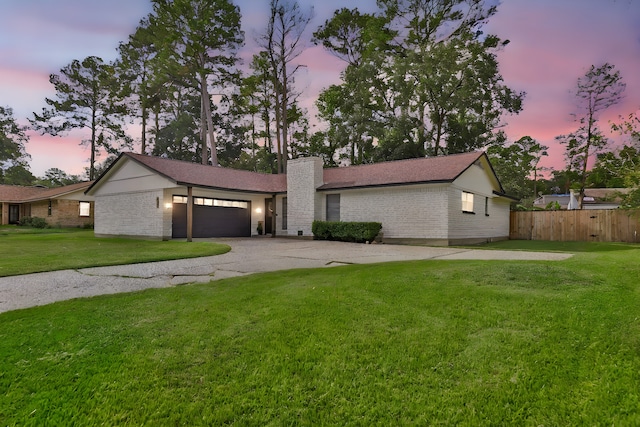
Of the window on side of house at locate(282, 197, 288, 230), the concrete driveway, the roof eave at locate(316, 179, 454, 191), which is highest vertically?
the roof eave at locate(316, 179, 454, 191)

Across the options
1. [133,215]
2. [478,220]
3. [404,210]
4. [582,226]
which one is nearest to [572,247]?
[478,220]

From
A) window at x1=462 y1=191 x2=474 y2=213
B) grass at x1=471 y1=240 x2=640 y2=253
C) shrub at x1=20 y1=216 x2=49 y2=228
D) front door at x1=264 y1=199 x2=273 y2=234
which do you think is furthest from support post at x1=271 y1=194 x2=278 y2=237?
shrub at x1=20 y1=216 x2=49 y2=228

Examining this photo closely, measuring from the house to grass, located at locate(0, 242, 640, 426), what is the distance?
972cm

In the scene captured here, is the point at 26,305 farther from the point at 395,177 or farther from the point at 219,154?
the point at 219,154

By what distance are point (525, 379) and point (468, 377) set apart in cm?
37

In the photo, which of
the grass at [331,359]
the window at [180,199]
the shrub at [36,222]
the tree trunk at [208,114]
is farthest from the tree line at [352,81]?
the grass at [331,359]

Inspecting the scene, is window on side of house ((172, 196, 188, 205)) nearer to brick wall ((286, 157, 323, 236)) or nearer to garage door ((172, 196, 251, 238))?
garage door ((172, 196, 251, 238))

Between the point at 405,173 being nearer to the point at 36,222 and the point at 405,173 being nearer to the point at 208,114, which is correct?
the point at 208,114

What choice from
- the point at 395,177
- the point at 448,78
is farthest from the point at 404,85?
the point at 395,177

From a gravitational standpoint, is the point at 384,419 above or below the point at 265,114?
below

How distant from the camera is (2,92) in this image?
955 inches

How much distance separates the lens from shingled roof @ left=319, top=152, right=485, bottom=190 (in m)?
13.8

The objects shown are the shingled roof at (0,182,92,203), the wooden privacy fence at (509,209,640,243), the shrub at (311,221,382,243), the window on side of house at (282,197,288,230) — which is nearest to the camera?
the shrub at (311,221,382,243)

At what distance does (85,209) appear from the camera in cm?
2608
